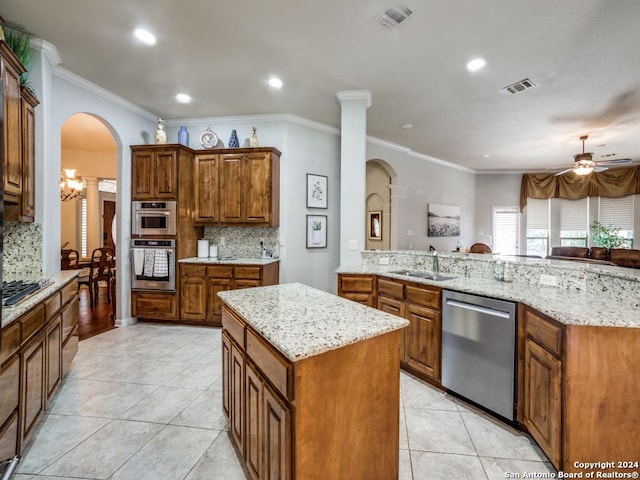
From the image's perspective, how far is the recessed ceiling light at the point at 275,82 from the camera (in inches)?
130

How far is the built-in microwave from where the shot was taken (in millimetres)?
3916

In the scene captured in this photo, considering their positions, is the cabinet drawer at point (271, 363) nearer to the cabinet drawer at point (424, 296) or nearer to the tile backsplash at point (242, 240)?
the cabinet drawer at point (424, 296)

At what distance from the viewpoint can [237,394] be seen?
5.15ft

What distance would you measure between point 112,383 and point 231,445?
139 cm

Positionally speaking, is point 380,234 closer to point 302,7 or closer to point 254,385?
point 302,7

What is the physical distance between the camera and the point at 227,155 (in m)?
4.13

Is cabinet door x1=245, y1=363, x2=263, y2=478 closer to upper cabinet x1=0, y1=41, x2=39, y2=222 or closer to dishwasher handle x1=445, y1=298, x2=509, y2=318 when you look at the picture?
dishwasher handle x1=445, y1=298, x2=509, y2=318

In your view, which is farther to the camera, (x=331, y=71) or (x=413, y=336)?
(x=331, y=71)

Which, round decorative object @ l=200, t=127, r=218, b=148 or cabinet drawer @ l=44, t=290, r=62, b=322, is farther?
round decorative object @ l=200, t=127, r=218, b=148

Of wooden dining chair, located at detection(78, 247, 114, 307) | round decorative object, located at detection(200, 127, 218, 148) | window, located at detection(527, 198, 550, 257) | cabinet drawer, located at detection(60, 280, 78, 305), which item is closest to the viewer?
cabinet drawer, located at detection(60, 280, 78, 305)

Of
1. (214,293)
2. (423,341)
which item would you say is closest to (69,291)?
(214,293)

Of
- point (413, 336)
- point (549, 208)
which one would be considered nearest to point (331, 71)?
point (413, 336)

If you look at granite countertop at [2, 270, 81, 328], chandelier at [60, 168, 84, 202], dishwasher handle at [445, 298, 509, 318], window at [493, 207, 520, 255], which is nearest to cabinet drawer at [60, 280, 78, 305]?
granite countertop at [2, 270, 81, 328]

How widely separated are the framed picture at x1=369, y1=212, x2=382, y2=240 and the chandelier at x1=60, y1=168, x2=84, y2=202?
5.95 meters
